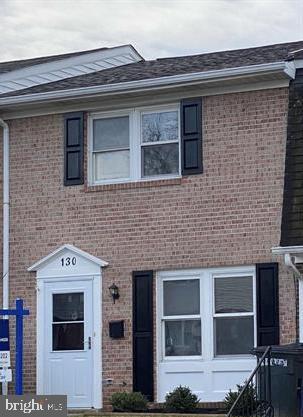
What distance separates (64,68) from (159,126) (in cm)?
535

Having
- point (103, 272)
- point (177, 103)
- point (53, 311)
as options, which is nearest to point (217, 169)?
point (177, 103)

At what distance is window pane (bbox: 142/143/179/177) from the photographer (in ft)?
64.9

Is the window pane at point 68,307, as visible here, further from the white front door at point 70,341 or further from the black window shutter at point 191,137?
the black window shutter at point 191,137

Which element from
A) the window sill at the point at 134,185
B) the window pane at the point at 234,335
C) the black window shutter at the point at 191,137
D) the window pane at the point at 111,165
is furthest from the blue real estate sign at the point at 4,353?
the black window shutter at the point at 191,137

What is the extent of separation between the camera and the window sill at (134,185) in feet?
64.3

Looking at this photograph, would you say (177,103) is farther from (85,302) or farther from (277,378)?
(277,378)

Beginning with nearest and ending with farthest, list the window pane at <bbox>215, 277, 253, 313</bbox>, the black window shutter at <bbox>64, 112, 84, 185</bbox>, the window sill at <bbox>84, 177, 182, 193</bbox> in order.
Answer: the window pane at <bbox>215, 277, 253, 313</bbox> < the window sill at <bbox>84, 177, 182, 193</bbox> < the black window shutter at <bbox>64, 112, 84, 185</bbox>

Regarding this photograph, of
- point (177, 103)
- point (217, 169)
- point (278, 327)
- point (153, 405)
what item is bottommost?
point (153, 405)

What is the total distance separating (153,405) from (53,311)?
8.68 feet

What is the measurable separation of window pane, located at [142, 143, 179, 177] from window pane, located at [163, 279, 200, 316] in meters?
1.98

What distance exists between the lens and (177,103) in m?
19.8

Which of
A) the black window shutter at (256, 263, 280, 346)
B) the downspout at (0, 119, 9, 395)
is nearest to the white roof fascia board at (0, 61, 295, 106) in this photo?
the downspout at (0, 119, 9, 395)

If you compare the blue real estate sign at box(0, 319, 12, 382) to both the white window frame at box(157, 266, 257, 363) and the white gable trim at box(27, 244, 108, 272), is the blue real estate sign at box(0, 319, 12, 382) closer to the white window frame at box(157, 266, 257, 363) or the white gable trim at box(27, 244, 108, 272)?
the white gable trim at box(27, 244, 108, 272)

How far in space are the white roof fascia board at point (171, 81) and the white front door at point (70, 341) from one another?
3353 mm
